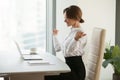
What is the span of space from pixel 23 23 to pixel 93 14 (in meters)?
1.08

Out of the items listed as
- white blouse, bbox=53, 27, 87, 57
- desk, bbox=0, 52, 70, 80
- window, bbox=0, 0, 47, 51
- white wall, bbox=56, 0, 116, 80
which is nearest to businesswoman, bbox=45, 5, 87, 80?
white blouse, bbox=53, 27, 87, 57

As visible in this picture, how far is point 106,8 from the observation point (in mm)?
4000

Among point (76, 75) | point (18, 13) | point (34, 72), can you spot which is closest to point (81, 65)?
point (76, 75)

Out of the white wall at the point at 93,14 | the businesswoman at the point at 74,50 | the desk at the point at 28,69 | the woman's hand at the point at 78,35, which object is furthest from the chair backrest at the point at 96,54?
the white wall at the point at 93,14

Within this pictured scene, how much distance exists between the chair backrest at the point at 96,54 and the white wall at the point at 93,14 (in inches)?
48.8

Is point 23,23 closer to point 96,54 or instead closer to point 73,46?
point 73,46

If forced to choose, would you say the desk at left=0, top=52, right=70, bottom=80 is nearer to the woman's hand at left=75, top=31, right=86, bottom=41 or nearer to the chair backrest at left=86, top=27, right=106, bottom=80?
the woman's hand at left=75, top=31, right=86, bottom=41

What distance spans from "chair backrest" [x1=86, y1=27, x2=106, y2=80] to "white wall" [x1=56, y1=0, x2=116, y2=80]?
1239 mm

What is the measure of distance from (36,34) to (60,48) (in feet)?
3.97

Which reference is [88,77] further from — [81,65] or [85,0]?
[85,0]

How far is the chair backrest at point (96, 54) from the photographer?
2.55 meters

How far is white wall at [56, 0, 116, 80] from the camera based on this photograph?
3.94 meters

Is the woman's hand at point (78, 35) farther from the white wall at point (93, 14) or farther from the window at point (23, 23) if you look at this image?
the window at point (23, 23)

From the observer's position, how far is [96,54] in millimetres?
2625
